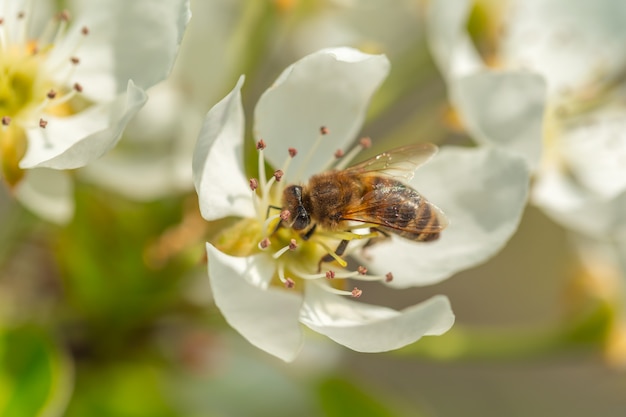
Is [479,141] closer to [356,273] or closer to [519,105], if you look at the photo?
[519,105]

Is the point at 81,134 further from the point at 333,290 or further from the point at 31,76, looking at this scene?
the point at 333,290

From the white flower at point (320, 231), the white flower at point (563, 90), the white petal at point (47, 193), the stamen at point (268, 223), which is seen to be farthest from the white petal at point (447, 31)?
the white petal at point (47, 193)

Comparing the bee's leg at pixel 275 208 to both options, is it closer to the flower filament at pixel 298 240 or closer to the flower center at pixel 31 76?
the flower filament at pixel 298 240

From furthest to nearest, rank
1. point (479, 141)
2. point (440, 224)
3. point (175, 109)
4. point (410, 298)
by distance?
point (410, 298), point (175, 109), point (479, 141), point (440, 224)

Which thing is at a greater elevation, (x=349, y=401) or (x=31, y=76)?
(x=31, y=76)

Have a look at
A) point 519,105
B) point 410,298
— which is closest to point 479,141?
point 519,105

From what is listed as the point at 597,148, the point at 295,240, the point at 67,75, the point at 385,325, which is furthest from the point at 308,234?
the point at 597,148
